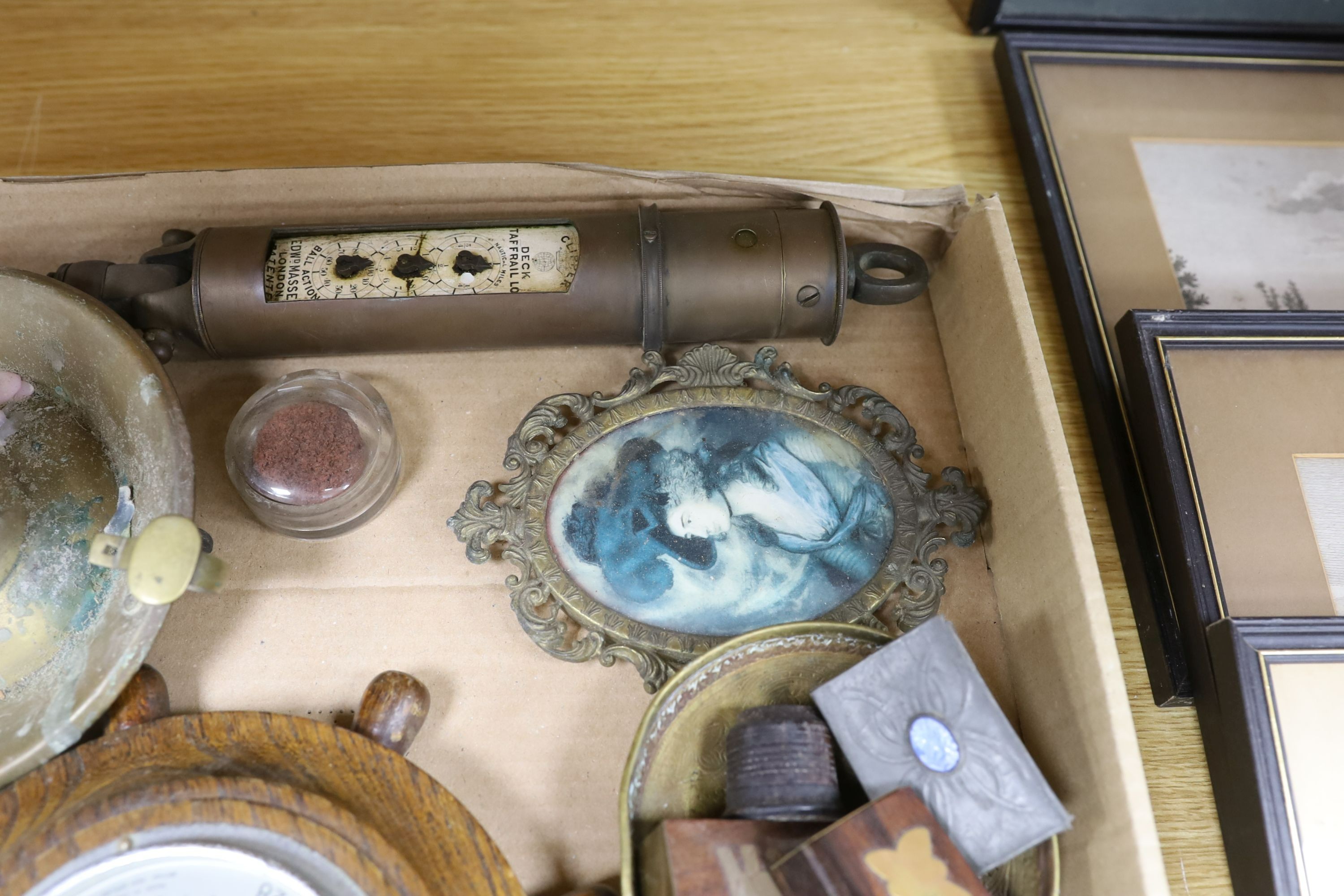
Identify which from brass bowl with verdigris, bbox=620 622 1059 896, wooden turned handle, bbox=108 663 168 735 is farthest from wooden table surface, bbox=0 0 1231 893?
wooden turned handle, bbox=108 663 168 735

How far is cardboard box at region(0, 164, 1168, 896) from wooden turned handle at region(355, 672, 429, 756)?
0.18 feet

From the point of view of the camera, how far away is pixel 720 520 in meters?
0.94

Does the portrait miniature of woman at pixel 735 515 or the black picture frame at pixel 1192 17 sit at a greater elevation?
the black picture frame at pixel 1192 17

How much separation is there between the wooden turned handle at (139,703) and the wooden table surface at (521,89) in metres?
0.66

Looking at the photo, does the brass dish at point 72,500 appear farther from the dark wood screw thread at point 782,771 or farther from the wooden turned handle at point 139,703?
the dark wood screw thread at point 782,771

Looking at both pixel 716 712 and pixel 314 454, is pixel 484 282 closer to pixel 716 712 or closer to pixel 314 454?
pixel 314 454

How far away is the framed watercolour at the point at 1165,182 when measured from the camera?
105 centimetres

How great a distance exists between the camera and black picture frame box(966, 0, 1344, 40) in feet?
3.95

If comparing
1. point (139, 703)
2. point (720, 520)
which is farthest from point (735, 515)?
point (139, 703)

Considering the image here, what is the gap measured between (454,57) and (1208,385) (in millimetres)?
1015

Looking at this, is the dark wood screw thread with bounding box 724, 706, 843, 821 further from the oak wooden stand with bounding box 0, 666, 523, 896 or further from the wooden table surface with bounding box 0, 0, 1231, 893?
the wooden table surface with bounding box 0, 0, 1231, 893

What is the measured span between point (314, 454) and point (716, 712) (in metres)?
0.47

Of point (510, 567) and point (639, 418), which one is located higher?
point (639, 418)

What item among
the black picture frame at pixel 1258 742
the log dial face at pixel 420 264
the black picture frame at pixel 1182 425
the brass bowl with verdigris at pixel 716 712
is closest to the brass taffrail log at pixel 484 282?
the log dial face at pixel 420 264
